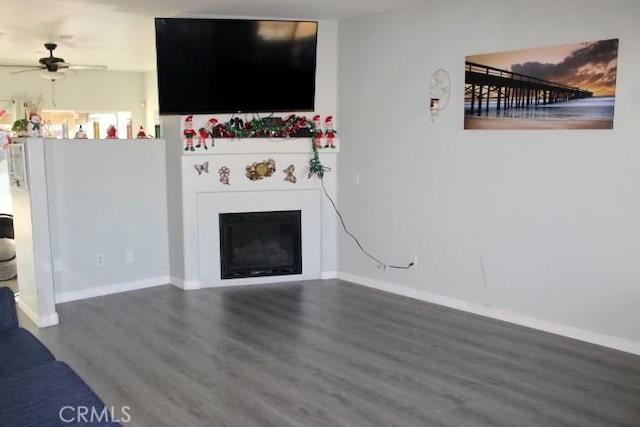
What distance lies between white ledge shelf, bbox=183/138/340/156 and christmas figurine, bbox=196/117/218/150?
34mm

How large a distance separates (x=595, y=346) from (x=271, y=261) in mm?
3001

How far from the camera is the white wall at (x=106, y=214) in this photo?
4.88 meters

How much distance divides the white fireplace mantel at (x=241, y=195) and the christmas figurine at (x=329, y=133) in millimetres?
62

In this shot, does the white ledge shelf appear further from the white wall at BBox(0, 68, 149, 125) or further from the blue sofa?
Answer: the white wall at BBox(0, 68, 149, 125)

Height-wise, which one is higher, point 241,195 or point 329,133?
point 329,133

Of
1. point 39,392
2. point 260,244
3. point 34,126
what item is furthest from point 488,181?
point 34,126

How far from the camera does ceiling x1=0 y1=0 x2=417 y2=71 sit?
468cm

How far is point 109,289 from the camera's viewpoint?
5.20 metres

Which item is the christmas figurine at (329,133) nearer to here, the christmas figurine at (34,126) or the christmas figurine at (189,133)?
the christmas figurine at (189,133)

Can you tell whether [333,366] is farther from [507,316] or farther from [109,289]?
[109,289]

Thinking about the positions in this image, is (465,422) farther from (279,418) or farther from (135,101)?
(135,101)

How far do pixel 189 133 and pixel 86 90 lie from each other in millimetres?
5190

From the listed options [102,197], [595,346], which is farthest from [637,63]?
[102,197]

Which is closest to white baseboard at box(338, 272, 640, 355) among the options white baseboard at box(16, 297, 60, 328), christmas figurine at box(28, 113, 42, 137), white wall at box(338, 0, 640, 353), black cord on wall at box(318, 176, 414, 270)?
white wall at box(338, 0, 640, 353)
